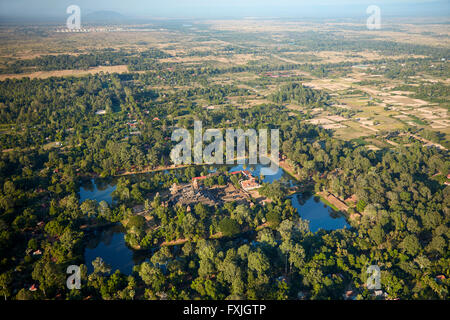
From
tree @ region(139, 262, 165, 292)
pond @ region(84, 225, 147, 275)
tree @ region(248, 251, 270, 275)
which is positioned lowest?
pond @ region(84, 225, 147, 275)

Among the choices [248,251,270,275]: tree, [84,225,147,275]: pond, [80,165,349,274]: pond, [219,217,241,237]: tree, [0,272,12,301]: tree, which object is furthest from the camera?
[219,217,241,237]: tree

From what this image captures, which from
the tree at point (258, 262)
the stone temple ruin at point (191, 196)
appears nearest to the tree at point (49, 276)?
the stone temple ruin at point (191, 196)

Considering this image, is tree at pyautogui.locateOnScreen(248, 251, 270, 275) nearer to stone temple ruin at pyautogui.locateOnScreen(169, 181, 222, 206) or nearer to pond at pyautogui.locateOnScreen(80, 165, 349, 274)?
pond at pyautogui.locateOnScreen(80, 165, 349, 274)

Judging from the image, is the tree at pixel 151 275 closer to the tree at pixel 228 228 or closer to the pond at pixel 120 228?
the pond at pixel 120 228

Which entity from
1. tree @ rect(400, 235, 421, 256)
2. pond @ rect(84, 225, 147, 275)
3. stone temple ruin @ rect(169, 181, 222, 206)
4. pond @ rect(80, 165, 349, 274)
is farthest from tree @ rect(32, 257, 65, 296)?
tree @ rect(400, 235, 421, 256)

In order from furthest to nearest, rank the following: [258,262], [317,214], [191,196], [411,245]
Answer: [191,196] → [317,214] → [411,245] → [258,262]

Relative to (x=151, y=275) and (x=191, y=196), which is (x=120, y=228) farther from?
Answer: (x=151, y=275)

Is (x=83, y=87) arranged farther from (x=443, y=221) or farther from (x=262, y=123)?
(x=443, y=221)

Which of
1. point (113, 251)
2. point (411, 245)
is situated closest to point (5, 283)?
point (113, 251)
